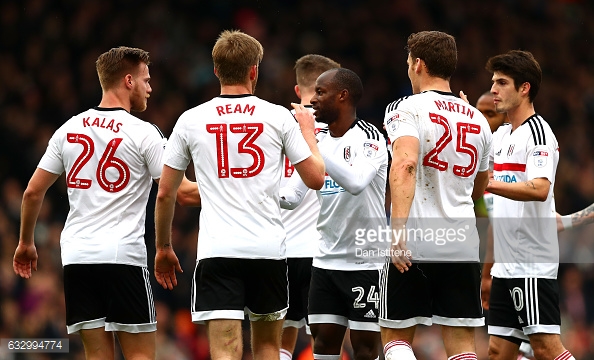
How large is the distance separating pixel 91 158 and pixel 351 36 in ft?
39.1

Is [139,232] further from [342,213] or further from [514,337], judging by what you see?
[514,337]

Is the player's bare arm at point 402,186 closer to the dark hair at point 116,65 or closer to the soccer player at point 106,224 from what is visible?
the soccer player at point 106,224

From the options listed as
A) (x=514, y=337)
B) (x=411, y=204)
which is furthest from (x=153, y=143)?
(x=514, y=337)

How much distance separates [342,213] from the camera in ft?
23.6

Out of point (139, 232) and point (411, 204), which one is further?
point (139, 232)

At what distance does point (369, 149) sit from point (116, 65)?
75.8 inches

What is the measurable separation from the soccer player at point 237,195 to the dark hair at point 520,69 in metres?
1.99

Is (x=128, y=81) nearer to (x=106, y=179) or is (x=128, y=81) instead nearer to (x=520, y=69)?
(x=106, y=179)

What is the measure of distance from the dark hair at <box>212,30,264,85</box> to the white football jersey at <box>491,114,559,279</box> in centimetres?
223

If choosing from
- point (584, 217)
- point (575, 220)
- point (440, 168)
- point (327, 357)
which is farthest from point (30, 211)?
point (584, 217)

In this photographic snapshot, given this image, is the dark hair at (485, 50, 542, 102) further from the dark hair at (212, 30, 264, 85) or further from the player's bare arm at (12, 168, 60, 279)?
the player's bare arm at (12, 168, 60, 279)

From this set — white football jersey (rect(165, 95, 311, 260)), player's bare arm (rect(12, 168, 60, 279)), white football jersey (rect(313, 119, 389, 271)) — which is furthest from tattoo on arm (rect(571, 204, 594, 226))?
player's bare arm (rect(12, 168, 60, 279))

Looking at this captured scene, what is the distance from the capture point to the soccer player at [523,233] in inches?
280

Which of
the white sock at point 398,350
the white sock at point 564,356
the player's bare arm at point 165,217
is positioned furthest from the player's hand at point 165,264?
the white sock at point 564,356
